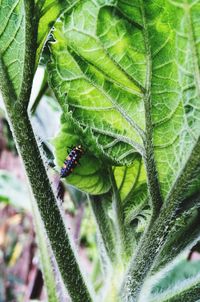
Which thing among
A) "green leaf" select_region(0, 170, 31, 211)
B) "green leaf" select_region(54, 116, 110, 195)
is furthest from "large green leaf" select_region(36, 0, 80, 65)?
"green leaf" select_region(0, 170, 31, 211)

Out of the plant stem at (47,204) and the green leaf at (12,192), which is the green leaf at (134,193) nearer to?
the plant stem at (47,204)

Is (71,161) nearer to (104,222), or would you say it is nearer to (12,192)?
(104,222)

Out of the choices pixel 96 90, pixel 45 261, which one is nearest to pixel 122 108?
pixel 96 90

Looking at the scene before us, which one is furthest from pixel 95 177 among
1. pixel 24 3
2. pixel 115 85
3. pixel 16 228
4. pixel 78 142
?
pixel 16 228

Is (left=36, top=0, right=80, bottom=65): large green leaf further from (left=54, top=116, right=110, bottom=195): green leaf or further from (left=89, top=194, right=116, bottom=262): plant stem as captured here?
(left=89, top=194, right=116, bottom=262): plant stem

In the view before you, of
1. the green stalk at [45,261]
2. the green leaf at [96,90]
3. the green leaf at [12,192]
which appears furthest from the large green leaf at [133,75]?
the green leaf at [12,192]

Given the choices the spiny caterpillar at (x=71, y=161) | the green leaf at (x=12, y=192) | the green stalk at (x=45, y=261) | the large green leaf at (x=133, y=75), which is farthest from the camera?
the green leaf at (x=12, y=192)

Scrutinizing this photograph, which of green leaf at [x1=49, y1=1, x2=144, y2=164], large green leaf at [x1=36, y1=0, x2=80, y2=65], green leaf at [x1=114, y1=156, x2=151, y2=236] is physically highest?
large green leaf at [x1=36, y1=0, x2=80, y2=65]
